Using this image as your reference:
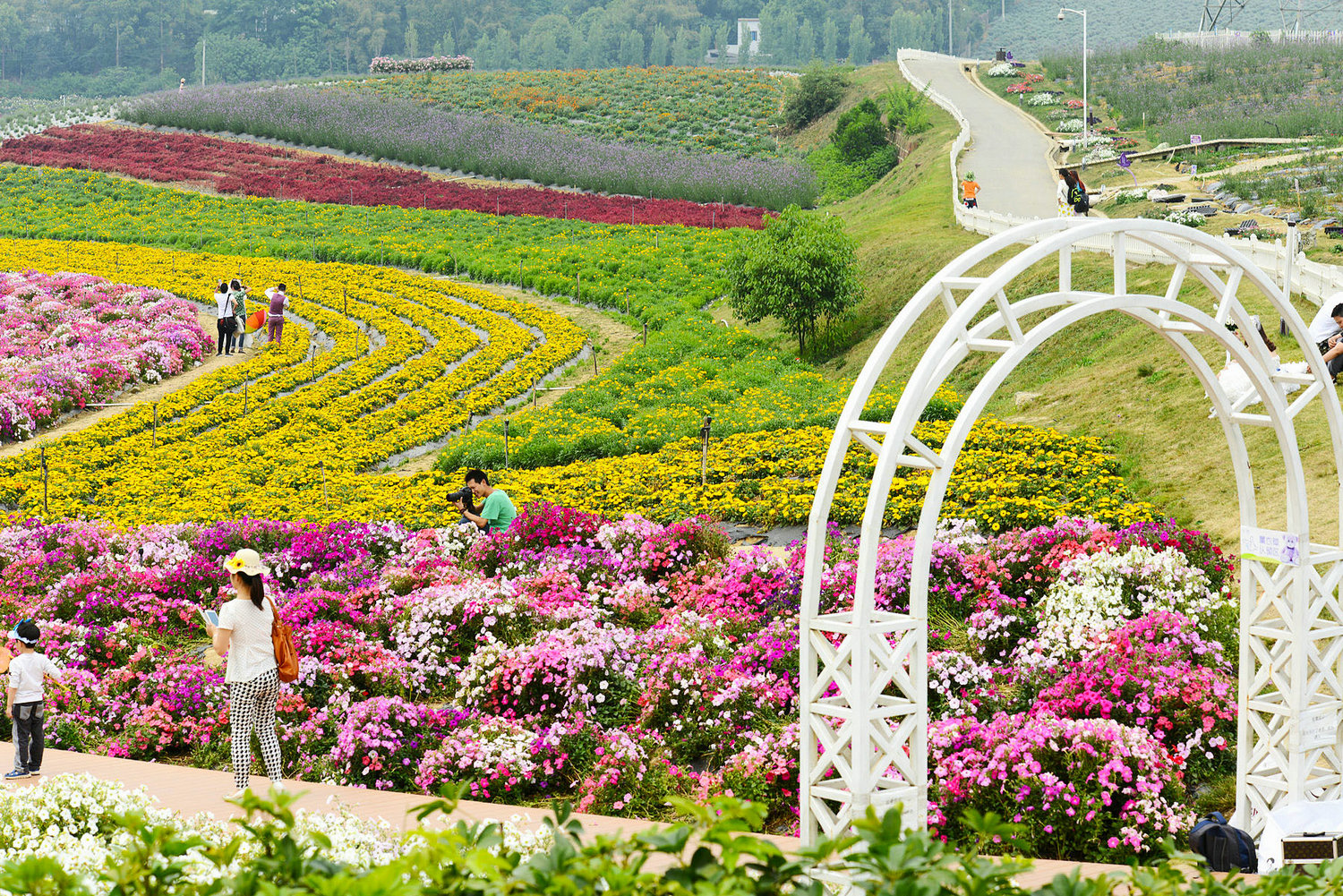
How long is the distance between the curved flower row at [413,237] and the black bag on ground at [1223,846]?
2388 centimetres

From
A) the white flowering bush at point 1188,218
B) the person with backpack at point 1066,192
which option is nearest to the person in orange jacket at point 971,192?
the white flowering bush at point 1188,218

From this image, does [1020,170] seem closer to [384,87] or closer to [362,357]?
[362,357]

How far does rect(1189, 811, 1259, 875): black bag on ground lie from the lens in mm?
7559

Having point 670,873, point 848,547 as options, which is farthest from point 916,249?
point 670,873

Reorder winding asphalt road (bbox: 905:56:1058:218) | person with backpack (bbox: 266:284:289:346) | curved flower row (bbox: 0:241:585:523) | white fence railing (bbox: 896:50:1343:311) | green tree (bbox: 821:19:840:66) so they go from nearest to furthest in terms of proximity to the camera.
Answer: white fence railing (bbox: 896:50:1343:311) < curved flower row (bbox: 0:241:585:523) < person with backpack (bbox: 266:284:289:346) < winding asphalt road (bbox: 905:56:1058:218) < green tree (bbox: 821:19:840:66)

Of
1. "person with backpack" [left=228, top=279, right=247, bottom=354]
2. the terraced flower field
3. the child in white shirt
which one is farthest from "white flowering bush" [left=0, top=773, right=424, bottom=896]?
the terraced flower field

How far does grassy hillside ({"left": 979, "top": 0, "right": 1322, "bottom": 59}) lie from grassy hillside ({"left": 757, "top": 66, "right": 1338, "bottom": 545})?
101 metres

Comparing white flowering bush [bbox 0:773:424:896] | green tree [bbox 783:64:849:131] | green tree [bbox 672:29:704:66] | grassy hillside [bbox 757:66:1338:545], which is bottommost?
white flowering bush [bbox 0:773:424:896]

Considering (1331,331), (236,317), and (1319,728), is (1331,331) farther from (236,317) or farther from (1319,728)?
(236,317)

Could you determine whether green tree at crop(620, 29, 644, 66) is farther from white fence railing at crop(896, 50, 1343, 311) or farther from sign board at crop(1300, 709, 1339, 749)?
sign board at crop(1300, 709, 1339, 749)

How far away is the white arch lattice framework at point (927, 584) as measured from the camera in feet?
20.6

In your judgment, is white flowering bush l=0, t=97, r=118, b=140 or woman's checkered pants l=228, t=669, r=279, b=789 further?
white flowering bush l=0, t=97, r=118, b=140

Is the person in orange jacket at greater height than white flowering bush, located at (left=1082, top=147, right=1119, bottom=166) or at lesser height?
lesser

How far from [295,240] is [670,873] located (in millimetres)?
39818
